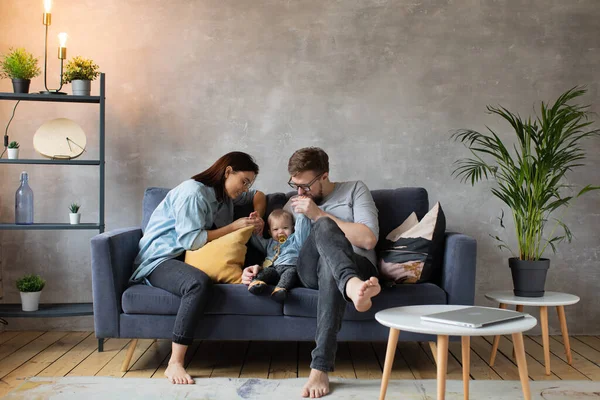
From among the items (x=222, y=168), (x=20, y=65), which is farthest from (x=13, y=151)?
(x=222, y=168)

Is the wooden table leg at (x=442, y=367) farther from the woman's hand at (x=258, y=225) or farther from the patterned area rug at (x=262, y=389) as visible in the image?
the woman's hand at (x=258, y=225)

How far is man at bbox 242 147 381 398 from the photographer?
8.32ft

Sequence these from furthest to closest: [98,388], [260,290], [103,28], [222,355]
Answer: [103,28] < [222,355] < [260,290] < [98,388]

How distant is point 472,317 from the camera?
2242mm

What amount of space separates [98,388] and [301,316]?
93 cm

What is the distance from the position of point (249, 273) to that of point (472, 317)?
3.78 feet

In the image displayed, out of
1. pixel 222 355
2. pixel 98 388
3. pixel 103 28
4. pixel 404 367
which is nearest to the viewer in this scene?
pixel 98 388

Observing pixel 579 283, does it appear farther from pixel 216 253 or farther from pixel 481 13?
pixel 216 253

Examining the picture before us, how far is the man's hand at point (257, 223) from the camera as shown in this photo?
3.30 m

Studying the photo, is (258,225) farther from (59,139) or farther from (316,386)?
(59,139)

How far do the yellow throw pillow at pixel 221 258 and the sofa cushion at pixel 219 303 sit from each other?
10 cm


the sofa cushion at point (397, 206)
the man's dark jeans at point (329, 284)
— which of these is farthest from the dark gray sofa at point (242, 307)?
the sofa cushion at point (397, 206)

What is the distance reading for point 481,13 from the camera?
3.95 metres

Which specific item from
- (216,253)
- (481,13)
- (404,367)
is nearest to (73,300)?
(216,253)
